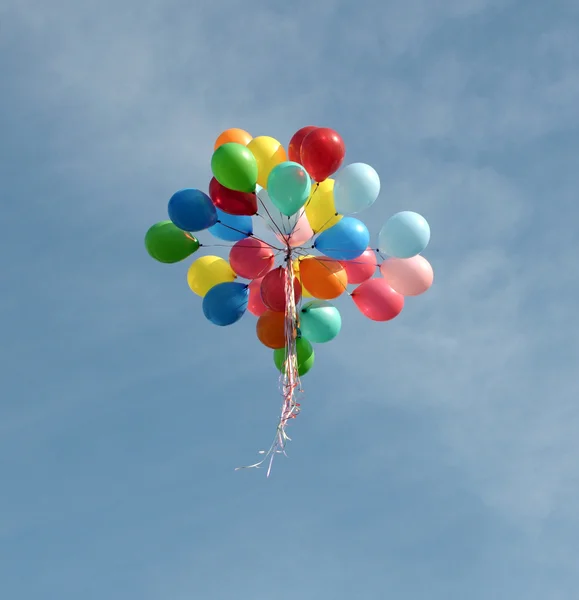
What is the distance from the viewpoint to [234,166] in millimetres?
9742

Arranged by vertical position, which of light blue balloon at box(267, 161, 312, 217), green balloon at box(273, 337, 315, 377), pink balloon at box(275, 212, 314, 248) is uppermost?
pink balloon at box(275, 212, 314, 248)

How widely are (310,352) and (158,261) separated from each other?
1.95m

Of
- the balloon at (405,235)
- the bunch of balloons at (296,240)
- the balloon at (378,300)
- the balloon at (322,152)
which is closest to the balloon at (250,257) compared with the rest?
the bunch of balloons at (296,240)

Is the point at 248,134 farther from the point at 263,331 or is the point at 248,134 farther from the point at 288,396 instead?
the point at 288,396

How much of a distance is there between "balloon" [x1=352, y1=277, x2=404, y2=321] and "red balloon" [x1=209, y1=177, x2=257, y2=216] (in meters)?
1.51

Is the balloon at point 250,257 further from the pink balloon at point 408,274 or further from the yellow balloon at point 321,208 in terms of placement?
the pink balloon at point 408,274

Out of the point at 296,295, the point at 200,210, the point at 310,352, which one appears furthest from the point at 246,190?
the point at 310,352

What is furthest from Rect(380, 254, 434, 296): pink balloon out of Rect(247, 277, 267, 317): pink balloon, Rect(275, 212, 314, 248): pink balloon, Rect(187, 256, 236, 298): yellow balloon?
Rect(187, 256, 236, 298): yellow balloon

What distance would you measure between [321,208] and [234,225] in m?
0.98

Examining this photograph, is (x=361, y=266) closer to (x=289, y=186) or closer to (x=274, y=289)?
(x=274, y=289)

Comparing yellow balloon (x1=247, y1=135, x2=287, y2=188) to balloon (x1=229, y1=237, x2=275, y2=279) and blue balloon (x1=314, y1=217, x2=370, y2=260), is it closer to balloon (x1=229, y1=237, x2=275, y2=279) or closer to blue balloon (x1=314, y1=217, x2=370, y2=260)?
balloon (x1=229, y1=237, x2=275, y2=279)

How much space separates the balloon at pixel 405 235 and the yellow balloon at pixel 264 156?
54.6 inches

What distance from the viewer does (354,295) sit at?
10.6 meters

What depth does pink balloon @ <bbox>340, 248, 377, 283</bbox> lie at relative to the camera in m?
10.4
